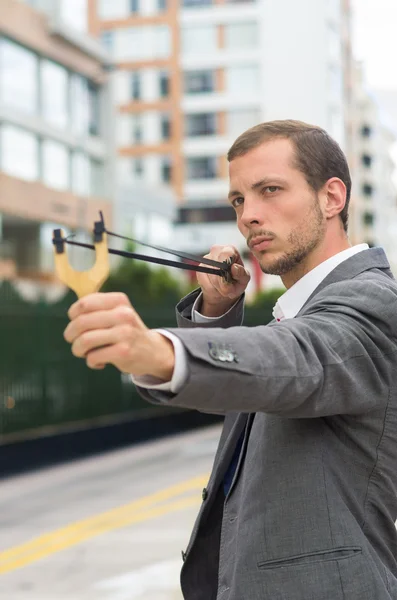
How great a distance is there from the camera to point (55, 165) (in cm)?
4156

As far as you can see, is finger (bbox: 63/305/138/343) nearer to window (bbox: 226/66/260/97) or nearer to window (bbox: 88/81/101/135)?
window (bbox: 88/81/101/135)

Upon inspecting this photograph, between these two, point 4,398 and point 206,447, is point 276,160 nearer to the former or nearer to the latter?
point 4,398

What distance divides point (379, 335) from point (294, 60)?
75.5 meters

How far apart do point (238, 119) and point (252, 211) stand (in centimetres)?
7090

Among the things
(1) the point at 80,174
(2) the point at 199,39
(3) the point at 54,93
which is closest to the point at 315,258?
(3) the point at 54,93

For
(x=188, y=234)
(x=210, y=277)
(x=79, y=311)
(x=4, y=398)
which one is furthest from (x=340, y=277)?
(x=188, y=234)

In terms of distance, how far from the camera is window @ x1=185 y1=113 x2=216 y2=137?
240 ft

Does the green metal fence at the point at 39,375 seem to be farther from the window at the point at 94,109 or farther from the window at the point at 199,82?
the window at the point at 199,82

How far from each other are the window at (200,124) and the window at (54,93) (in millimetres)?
30882

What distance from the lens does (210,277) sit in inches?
105

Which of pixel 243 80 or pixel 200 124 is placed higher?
pixel 243 80

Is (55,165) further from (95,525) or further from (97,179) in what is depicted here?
(95,525)

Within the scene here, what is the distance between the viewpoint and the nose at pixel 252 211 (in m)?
2.38

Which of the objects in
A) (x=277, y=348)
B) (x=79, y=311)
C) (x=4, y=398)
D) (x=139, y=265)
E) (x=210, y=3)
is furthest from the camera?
(x=210, y=3)
